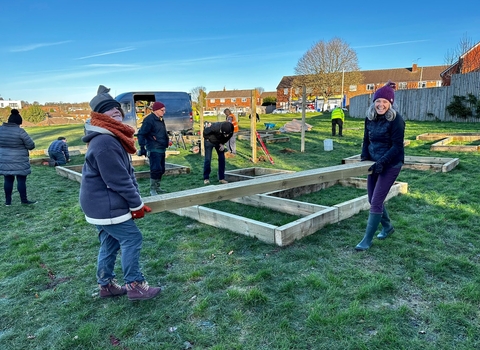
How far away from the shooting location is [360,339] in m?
2.53

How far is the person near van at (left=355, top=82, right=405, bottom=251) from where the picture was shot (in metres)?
3.81

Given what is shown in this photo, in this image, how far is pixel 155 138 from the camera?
7.04m

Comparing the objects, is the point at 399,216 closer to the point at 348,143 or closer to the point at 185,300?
the point at 185,300

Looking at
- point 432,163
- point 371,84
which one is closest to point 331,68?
point 371,84

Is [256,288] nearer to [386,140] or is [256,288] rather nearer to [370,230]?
[370,230]

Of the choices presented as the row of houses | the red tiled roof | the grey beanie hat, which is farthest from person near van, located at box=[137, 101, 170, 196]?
the red tiled roof

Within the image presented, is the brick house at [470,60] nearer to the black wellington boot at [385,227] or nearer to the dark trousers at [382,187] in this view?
the black wellington boot at [385,227]

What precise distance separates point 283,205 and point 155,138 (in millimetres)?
3065

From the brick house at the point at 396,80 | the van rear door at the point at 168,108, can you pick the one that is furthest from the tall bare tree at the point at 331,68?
the van rear door at the point at 168,108

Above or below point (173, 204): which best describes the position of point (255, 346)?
below

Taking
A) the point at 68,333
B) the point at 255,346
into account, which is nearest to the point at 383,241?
the point at 255,346

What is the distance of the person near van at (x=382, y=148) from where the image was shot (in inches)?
150

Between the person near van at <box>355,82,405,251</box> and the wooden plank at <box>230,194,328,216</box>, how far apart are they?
113 centimetres

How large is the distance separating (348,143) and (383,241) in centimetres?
1128
